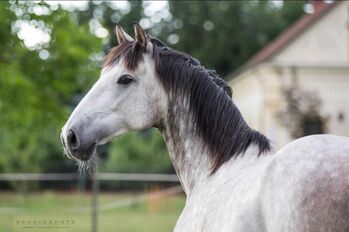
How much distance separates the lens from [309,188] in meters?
2.56

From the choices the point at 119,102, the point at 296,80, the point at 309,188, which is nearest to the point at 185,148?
the point at 119,102

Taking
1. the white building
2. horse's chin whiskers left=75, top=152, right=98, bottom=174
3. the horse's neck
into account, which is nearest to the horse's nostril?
horse's chin whiskers left=75, top=152, right=98, bottom=174

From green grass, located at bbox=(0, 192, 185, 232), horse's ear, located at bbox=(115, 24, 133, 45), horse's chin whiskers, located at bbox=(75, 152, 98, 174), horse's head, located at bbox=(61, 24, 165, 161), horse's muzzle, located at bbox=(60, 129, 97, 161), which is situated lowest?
green grass, located at bbox=(0, 192, 185, 232)

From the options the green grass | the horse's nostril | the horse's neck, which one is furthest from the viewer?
the green grass

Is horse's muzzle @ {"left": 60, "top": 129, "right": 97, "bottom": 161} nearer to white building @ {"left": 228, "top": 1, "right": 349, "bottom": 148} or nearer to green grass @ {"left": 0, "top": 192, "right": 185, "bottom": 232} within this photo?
green grass @ {"left": 0, "top": 192, "right": 185, "bottom": 232}

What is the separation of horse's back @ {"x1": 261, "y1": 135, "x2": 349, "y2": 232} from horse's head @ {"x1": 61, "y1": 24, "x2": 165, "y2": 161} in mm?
1041

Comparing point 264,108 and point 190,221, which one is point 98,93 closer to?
point 190,221

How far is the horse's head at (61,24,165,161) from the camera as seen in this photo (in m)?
3.40

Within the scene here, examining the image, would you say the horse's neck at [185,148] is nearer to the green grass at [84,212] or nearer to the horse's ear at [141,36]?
the horse's ear at [141,36]

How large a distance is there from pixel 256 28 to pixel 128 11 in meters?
8.56

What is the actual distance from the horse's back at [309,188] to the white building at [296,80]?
21970 millimetres

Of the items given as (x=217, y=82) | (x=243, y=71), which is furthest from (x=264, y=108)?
(x=217, y=82)

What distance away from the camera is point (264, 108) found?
26.9 meters

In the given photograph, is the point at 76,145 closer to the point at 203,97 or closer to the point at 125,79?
the point at 125,79
